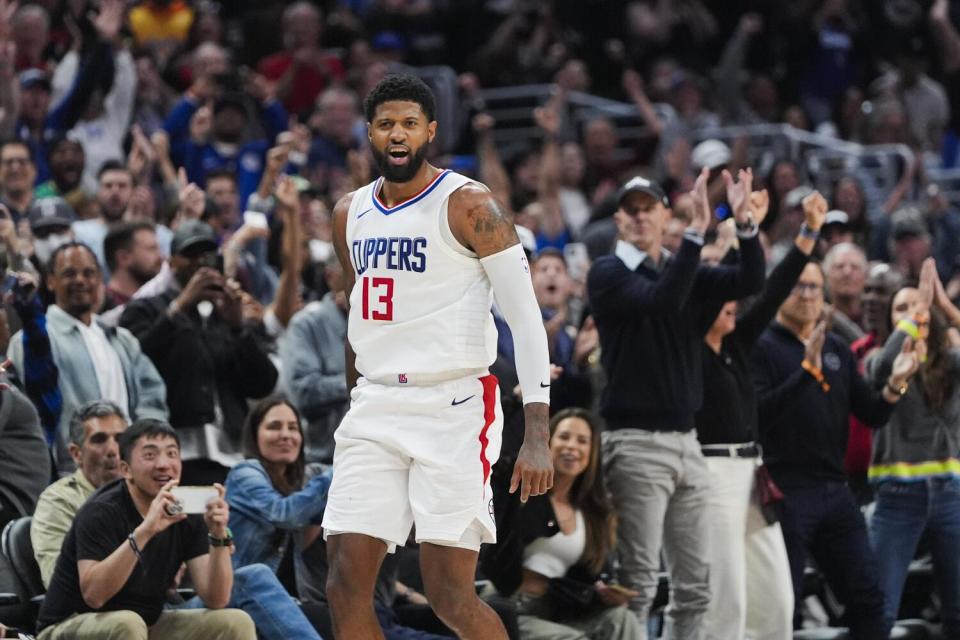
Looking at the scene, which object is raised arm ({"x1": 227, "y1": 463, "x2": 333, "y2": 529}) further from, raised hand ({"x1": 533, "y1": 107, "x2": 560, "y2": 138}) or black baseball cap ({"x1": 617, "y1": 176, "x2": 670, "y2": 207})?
raised hand ({"x1": 533, "y1": 107, "x2": 560, "y2": 138})

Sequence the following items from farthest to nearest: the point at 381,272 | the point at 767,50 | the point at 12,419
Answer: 1. the point at 767,50
2. the point at 12,419
3. the point at 381,272

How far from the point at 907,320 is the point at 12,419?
4206mm

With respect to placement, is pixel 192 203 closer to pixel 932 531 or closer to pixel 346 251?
pixel 346 251

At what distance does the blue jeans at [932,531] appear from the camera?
8.73 m

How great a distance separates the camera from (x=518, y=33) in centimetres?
1598

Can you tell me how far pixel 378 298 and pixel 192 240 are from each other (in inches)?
127

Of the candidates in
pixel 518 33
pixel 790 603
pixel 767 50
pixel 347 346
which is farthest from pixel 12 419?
pixel 767 50

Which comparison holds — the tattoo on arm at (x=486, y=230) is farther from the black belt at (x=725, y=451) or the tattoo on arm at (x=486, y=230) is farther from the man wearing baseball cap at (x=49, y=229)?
the man wearing baseball cap at (x=49, y=229)

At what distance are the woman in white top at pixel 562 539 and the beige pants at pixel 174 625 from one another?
1342mm

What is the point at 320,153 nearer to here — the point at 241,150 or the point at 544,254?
the point at 241,150

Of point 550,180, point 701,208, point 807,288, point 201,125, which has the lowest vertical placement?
point 807,288

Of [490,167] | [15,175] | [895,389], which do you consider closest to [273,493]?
[895,389]

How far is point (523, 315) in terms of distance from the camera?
18.6 feet

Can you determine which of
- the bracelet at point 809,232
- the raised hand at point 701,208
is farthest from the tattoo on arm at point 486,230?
the bracelet at point 809,232
